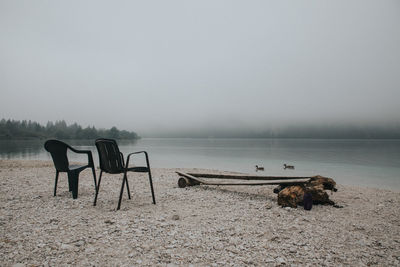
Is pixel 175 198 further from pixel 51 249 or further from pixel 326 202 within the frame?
pixel 326 202

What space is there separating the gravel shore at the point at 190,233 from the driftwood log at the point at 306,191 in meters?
0.29

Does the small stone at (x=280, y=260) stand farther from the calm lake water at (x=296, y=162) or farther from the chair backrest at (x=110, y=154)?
the calm lake water at (x=296, y=162)

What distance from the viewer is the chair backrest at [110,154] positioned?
16.4ft

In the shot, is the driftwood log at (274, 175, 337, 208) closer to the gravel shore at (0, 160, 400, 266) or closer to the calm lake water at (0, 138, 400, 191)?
the gravel shore at (0, 160, 400, 266)

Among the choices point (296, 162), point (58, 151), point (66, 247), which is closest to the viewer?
point (66, 247)

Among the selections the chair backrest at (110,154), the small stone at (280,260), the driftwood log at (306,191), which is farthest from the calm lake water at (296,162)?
the chair backrest at (110,154)

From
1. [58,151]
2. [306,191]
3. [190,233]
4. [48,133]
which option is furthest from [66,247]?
[48,133]

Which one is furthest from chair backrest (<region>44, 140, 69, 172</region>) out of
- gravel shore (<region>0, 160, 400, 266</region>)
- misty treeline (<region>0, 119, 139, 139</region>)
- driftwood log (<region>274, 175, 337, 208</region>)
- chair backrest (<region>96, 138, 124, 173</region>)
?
misty treeline (<region>0, 119, 139, 139</region>)

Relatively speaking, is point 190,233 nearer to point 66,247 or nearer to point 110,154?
point 66,247

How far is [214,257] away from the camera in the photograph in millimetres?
3240

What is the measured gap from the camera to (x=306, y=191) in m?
5.98

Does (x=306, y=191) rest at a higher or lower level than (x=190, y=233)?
higher

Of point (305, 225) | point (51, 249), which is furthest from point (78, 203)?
point (305, 225)

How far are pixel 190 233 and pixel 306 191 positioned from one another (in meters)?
3.90
